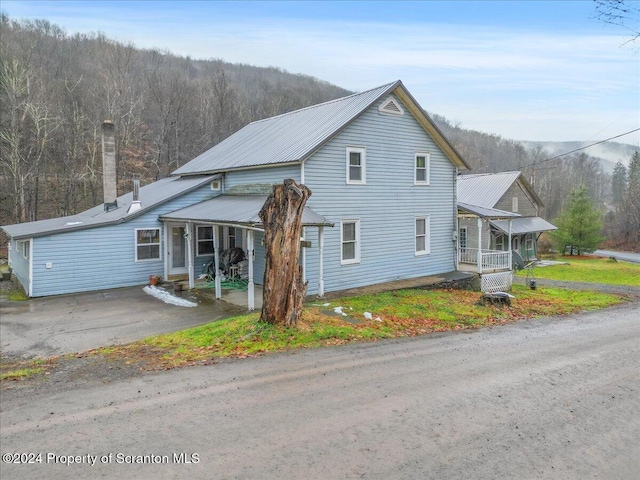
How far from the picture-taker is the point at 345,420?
5.54 m

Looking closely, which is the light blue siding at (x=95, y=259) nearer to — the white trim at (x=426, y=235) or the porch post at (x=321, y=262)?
the porch post at (x=321, y=262)

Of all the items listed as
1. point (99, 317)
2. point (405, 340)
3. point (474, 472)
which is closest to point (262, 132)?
point (99, 317)

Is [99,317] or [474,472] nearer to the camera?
[474,472]

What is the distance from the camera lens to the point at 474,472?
440 cm

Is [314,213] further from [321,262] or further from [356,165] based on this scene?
[356,165]

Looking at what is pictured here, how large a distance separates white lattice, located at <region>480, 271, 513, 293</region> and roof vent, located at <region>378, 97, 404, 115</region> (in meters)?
7.81

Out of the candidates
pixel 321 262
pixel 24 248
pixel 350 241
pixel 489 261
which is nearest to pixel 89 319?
pixel 24 248

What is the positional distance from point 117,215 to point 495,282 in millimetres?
16155

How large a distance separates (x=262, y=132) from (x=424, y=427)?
1746 cm

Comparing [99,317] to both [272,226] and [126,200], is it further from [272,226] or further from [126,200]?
[126,200]

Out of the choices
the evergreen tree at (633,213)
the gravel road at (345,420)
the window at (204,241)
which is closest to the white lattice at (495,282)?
the gravel road at (345,420)

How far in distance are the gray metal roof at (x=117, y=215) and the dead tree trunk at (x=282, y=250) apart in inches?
384

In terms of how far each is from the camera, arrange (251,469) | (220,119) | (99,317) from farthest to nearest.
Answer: (220,119) → (99,317) → (251,469)

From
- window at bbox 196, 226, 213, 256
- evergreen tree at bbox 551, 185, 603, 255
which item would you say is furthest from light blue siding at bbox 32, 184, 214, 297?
evergreen tree at bbox 551, 185, 603, 255
